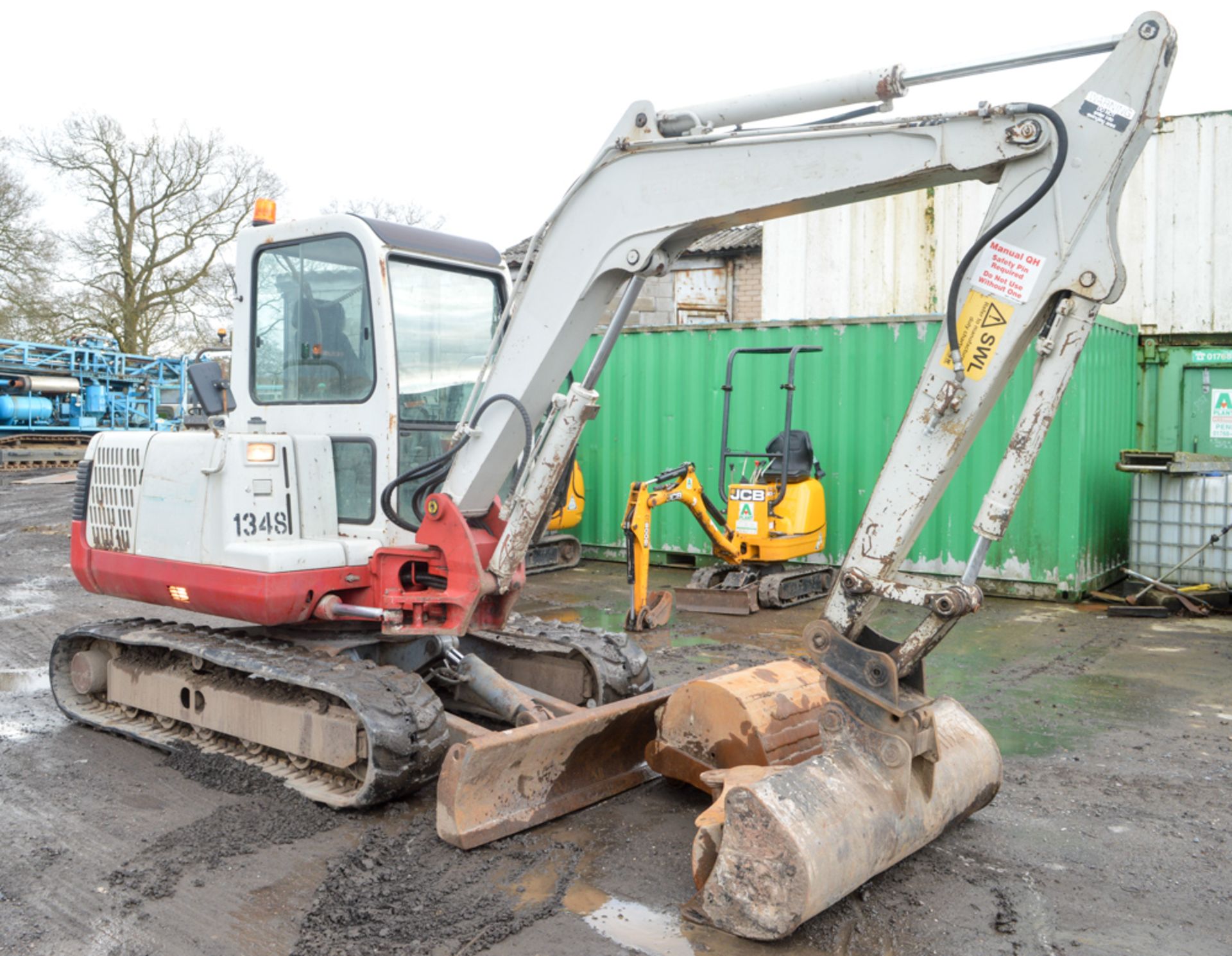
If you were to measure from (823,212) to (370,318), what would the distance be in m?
11.0

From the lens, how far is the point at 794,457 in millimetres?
9578

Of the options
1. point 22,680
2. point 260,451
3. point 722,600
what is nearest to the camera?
point 260,451

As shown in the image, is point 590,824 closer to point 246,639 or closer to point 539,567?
point 246,639

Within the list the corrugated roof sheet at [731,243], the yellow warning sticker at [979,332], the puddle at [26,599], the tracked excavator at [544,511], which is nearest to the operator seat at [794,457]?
the tracked excavator at [544,511]

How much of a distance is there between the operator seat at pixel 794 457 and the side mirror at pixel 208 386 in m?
5.49

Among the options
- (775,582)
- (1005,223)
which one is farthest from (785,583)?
(1005,223)

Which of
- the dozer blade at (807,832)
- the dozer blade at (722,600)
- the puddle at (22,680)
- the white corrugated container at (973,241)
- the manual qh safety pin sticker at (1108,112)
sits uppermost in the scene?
the white corrugated container at (973,241)

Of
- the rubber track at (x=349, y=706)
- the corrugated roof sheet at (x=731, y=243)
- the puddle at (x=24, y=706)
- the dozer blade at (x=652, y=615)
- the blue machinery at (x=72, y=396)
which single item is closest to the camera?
the rubber track at (x=349, y=706)

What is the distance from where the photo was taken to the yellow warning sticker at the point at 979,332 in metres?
3.37

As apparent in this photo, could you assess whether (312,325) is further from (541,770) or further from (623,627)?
(623,627)

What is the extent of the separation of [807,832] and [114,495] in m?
3.94

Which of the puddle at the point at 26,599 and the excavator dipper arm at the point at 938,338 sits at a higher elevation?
the excavator dipper arm at the point at 938,338

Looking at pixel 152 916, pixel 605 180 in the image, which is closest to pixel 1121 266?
pixel 605 180

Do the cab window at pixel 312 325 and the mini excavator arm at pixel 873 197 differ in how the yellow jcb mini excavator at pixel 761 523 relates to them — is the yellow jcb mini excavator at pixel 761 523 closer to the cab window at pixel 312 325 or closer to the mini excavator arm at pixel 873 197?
the cab window at pixel 312 325
